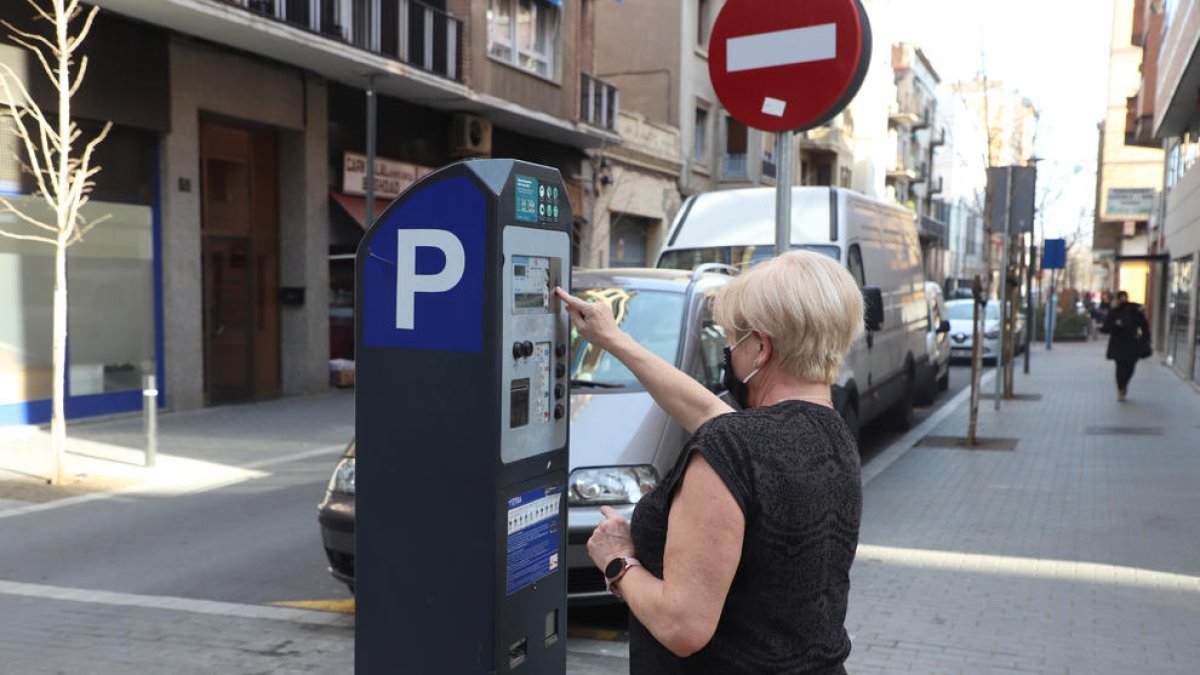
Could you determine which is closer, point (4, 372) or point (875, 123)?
point (4, 372)

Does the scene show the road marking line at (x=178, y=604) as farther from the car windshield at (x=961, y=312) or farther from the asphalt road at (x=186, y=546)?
the car windshield at (x=961, y=312)

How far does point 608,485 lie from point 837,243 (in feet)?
19.0

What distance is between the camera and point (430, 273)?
2779 millimetres

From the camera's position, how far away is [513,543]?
111 inches

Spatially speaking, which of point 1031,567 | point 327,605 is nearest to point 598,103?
point 1031,567

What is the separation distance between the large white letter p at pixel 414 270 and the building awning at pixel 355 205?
13.6 metres

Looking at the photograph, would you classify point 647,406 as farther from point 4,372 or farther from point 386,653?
point 4,372

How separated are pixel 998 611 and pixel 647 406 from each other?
2.07 meters

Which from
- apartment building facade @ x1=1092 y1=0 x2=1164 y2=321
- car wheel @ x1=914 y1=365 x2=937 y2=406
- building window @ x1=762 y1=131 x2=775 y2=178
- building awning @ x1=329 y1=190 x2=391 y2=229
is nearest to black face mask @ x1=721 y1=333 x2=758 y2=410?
car wheel @ x1=914 y1=365 x2=937 y2=406

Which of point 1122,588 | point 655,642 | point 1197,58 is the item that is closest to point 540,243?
point 655,642

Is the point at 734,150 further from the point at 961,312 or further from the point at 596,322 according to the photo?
the point at 596,322

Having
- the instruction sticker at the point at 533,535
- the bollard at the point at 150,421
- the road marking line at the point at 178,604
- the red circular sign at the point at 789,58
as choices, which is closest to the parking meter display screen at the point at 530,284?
the instruction sticker at the point at 533,535

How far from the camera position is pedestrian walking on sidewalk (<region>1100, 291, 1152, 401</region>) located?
16.2m

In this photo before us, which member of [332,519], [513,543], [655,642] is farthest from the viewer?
[332,519]
